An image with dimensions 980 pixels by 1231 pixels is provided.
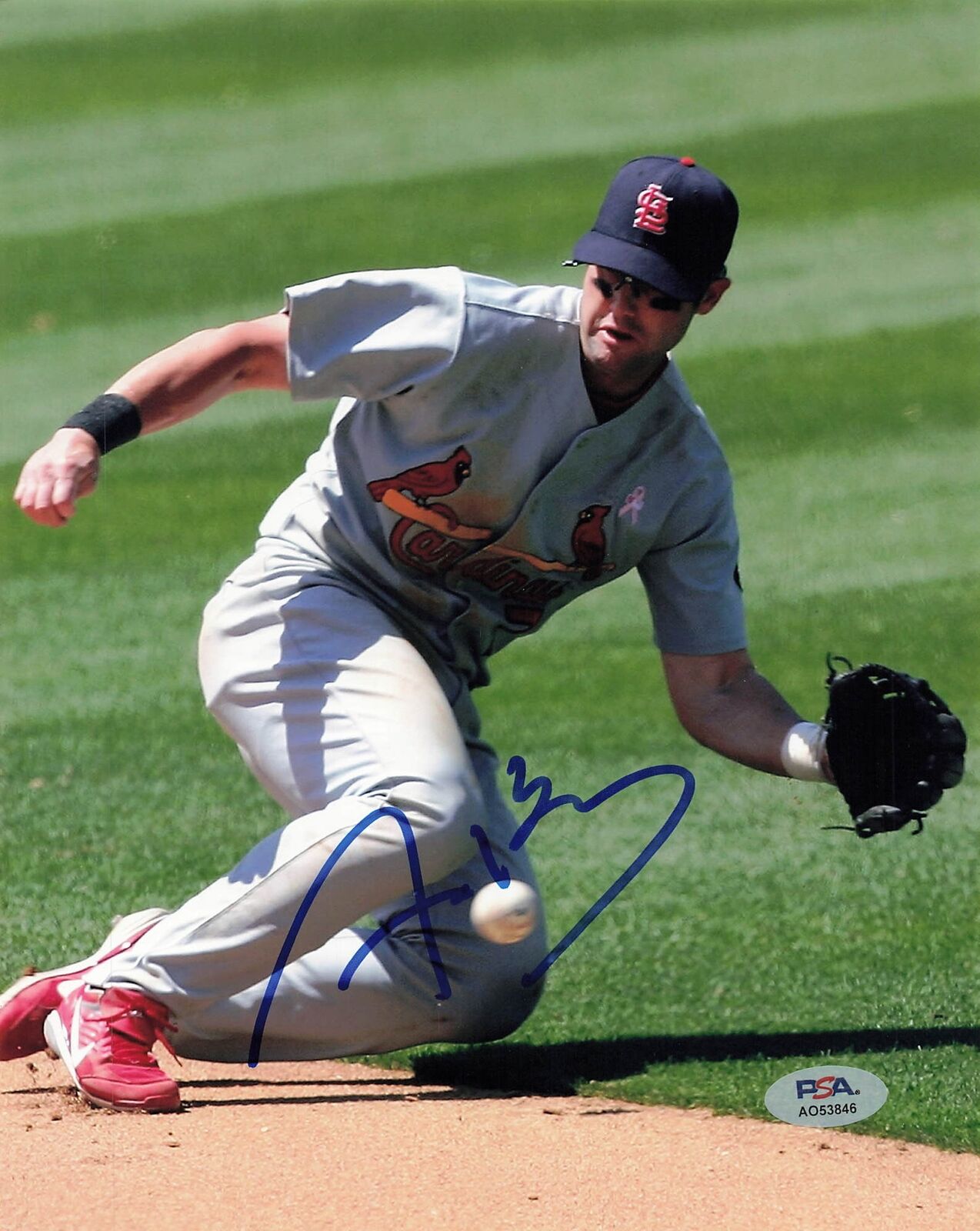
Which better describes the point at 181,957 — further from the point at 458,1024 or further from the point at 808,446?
the point at 808,446

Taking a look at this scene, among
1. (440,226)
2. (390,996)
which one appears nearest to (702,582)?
(390,996)

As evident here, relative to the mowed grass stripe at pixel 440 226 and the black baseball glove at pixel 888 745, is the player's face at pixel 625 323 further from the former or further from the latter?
the mowed grass stripe at pixel 440 226

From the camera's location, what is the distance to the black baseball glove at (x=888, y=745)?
3.28m

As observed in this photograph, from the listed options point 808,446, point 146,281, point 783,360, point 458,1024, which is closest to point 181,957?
point 458,1024

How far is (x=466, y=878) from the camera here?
3480 millimetres

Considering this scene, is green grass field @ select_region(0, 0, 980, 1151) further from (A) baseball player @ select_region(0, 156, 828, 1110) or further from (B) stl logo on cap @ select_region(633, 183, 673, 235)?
(B) stl logo on cap @ select_region(633, 183, 673, 235)

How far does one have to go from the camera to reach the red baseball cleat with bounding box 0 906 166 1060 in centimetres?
334

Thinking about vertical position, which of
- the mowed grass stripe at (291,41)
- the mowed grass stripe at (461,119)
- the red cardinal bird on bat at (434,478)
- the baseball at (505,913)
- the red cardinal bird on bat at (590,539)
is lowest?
the baseball at (505,913)

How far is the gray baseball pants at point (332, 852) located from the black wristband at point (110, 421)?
1.51 ft

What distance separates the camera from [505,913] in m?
3.13

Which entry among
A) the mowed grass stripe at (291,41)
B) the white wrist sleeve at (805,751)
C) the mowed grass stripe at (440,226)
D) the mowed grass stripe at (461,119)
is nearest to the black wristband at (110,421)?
the white wrist sleeve at (805,751)

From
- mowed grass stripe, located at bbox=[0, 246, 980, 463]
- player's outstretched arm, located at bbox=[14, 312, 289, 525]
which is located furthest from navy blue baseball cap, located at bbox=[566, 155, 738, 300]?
mowed grass stripe, located at bbox=[0, 246, 980, 463]

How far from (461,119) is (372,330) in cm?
890
